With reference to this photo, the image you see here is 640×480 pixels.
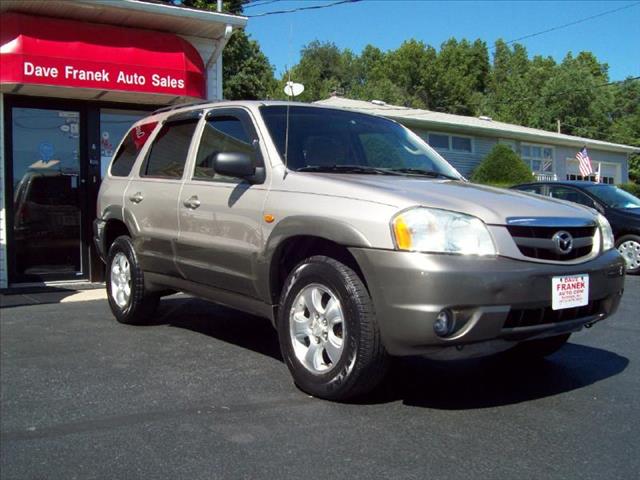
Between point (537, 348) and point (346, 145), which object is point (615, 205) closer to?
point (537, 348)

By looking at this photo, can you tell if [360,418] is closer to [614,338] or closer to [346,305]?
[346,305]

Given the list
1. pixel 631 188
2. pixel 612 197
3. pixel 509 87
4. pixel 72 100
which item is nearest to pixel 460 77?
pixel 509 87

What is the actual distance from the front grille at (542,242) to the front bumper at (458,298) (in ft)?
0.28

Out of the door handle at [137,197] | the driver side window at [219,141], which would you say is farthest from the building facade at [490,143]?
the driver side window at [219,141]

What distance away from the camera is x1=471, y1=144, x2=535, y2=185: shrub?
22328 millimetres

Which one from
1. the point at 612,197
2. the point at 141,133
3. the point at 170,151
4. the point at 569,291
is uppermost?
the point at 141,133

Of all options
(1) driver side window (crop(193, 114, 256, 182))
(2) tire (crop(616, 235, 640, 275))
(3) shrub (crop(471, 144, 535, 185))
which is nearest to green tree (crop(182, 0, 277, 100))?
(3) shrub (crop(471, 144, 535, 185))

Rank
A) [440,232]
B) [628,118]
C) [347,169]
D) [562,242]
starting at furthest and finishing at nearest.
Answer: [628,118] → [347,169] → [562,242] → [440,232]

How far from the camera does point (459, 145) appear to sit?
1000 inches

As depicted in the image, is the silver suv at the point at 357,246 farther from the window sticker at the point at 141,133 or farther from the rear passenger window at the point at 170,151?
the window sticker at the point at 141,133

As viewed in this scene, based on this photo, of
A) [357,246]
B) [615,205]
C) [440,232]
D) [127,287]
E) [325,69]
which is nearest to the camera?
[440,232]

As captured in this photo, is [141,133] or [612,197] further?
[612,197]

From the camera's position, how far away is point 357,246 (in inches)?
145

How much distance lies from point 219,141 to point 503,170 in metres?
18.8
